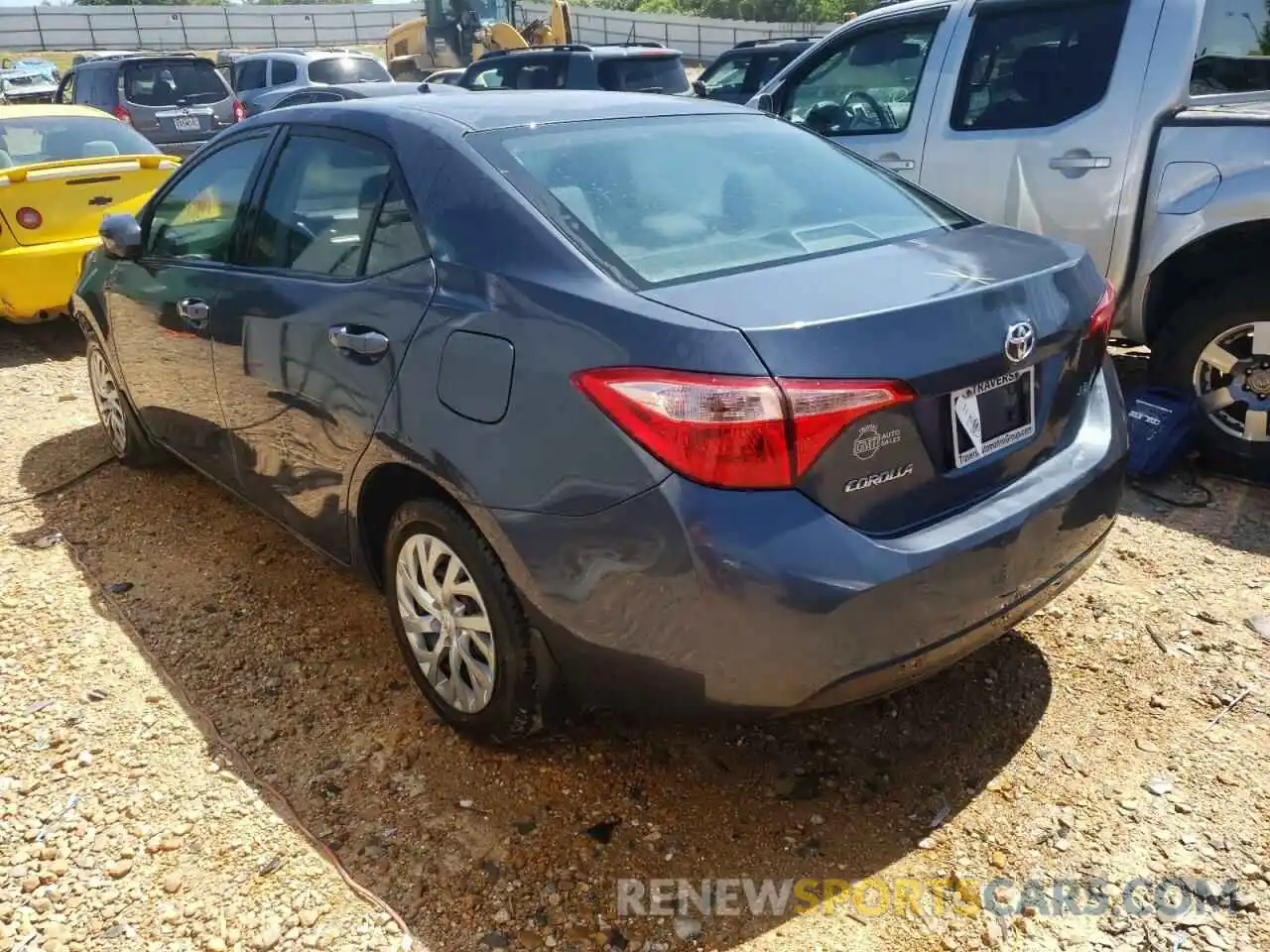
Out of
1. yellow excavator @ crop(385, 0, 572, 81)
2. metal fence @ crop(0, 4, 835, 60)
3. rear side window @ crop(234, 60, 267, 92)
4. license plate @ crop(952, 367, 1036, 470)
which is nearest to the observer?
license plate @ crop(952, 367, 1036, 470)

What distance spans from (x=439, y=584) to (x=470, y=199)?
984mm

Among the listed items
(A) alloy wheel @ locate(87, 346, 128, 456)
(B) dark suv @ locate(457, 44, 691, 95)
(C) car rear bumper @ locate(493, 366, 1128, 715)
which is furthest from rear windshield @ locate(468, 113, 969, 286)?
(B) dark suv @ locate(457, 44, 691, 95)

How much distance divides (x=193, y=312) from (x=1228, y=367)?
3975 mm

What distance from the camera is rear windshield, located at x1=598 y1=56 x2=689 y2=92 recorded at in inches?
430

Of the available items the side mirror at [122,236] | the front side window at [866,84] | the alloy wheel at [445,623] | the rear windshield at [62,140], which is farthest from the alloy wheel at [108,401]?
the front side window at [866,84]

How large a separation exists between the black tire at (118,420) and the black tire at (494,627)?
2315mm

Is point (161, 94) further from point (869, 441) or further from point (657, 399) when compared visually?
point (869, 441)

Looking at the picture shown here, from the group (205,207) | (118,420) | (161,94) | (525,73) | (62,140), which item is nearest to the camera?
(205,207)

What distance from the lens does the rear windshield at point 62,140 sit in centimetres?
705

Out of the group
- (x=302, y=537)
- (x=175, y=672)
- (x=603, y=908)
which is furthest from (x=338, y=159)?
(x=603, y=908)

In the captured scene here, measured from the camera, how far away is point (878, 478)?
2.17 metres

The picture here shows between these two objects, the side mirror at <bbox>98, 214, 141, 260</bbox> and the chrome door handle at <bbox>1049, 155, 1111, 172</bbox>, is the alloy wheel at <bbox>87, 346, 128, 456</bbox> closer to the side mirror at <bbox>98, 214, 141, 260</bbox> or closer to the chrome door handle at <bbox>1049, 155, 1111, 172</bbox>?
the side mirror at <bbox>98, 214, 141, 260</bbox>

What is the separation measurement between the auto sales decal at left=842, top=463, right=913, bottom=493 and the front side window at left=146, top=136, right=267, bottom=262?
240 centimetres

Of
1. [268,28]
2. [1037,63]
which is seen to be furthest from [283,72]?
[268,28]
